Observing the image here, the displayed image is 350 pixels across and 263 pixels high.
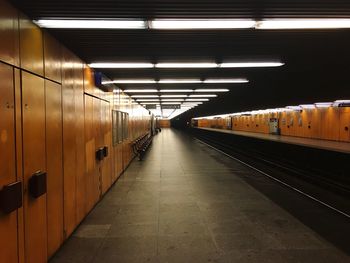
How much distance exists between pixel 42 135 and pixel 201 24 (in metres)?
2.29

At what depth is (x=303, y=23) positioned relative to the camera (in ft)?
12.7

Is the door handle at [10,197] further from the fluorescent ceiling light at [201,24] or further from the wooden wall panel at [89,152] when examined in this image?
the wooden wall panel at [89,152]

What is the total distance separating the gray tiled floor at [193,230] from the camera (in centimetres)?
392

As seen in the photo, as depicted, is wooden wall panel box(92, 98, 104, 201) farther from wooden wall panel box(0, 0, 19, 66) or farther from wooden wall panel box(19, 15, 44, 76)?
wooden wall panel box(0, 0, 19, 66)

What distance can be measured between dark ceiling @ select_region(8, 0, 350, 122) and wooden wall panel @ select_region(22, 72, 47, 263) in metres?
0.85

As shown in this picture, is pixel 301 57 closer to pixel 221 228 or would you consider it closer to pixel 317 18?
pixel 317 18

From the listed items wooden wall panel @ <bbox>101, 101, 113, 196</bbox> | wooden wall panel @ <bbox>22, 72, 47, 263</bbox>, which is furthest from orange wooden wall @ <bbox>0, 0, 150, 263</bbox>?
wooden wall panel @ <bbox>101, 101, 113, 196</bbox>

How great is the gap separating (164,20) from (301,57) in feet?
11.7

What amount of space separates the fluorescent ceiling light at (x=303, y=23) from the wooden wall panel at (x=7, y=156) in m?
2.86

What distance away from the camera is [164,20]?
3.70 meters

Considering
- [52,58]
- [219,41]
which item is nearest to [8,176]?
[52,58]

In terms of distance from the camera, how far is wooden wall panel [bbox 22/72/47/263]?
3.18 meters

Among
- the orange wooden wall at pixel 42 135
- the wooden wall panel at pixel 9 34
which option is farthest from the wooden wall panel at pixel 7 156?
the wooden wall panel at pixel 9 34

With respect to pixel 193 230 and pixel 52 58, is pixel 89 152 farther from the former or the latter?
pixel 193 230
